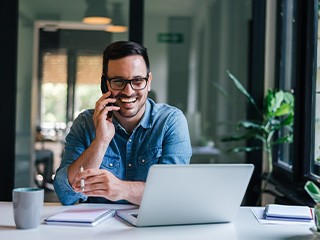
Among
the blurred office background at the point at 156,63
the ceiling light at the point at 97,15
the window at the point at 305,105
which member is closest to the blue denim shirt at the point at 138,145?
the window at the point at 305,105

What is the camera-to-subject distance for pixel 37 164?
14.2 ft

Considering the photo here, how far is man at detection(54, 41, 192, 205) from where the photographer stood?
2125 millimetres

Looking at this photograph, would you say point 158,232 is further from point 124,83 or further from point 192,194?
point 124,83

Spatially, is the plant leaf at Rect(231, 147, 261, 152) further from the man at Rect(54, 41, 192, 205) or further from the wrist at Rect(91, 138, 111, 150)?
the wrist at Rect(91, 138, 111, 150)

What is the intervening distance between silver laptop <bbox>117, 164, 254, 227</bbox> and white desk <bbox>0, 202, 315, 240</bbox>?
0.10ft

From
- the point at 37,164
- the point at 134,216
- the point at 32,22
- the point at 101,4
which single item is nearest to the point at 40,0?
the point at 32,22

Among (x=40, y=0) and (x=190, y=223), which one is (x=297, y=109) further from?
(x=40, y=0)

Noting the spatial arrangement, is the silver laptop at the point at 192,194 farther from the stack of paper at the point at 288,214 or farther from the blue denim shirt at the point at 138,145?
the blue denim shirt at the point at 138,145

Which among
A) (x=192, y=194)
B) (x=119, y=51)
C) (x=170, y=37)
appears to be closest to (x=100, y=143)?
(x=119, y=51)

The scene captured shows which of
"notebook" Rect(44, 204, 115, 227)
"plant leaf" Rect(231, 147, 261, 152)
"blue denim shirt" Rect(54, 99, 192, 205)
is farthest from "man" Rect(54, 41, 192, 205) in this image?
"plant leaf" Rect(231, 147, 261, 152)

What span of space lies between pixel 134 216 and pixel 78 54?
2.73 meters

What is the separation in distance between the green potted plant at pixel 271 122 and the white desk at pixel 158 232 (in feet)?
6.25

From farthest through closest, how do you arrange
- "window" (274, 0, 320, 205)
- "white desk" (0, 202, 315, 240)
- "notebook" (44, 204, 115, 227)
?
1. "window" (274, 0, 320, 205)
2. "notebook" (44, 204, 115, 227)
3. "white desk" (0, 202, 315, 240)

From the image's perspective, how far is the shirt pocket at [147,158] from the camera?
2207mm
